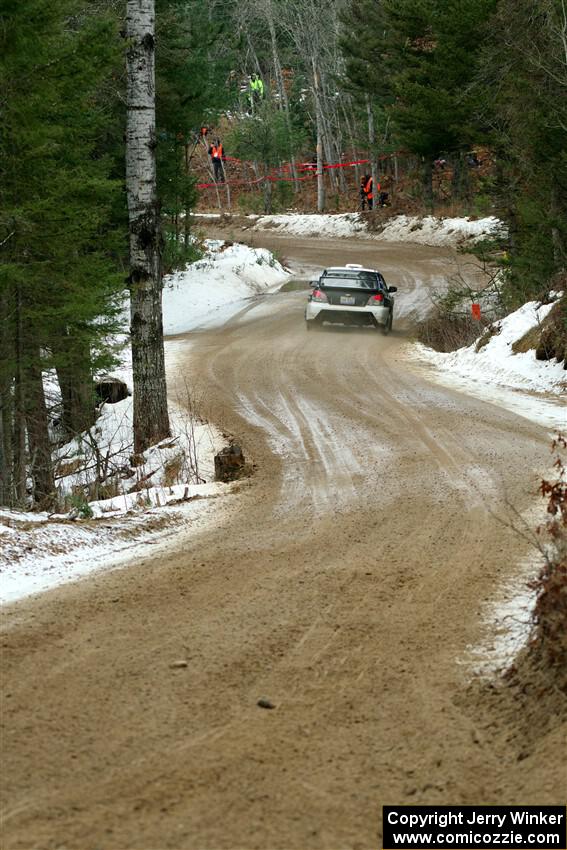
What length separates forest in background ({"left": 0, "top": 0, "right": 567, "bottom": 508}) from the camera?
37.8 ft

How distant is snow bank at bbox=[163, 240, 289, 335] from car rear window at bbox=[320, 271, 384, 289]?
477 centimetres

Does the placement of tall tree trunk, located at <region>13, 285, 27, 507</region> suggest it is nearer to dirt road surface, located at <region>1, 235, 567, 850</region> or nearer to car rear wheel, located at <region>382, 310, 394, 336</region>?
dirt road surface, located at <region>1, 235, 567, 850</region>

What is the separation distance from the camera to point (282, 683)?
16.1 ft

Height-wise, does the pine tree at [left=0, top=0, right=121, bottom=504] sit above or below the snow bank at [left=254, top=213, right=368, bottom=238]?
below

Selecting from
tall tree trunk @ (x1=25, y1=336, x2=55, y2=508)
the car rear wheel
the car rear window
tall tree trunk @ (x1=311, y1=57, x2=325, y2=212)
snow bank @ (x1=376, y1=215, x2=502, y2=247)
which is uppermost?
tall tree trunk @ (x1=311, y1=57, x2=325, y2=212)

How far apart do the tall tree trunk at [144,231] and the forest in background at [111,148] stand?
0.94ft

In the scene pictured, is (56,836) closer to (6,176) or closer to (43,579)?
(43,579)

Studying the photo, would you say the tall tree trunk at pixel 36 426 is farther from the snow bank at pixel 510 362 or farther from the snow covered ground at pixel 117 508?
the snow bank at pixel 510 362

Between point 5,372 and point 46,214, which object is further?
point 5,372

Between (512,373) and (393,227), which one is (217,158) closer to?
(393,227)

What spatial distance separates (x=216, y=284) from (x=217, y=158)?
36.1 m

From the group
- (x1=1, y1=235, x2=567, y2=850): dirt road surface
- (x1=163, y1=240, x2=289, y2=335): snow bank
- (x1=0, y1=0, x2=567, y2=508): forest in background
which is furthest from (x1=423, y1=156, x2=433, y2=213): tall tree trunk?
(x1=1, y1=235, x2=567, y2=850): dirt road surface

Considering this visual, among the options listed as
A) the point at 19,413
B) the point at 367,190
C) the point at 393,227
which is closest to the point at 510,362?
the point at 19,413

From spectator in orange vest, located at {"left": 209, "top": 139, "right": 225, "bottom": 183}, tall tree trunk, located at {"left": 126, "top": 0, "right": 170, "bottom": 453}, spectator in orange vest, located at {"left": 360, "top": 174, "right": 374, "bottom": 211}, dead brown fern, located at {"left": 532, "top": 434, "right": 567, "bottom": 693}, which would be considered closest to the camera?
dead brown fern, located at {"left": 532, "top": 434, "right": 567, "bottom": 693}
